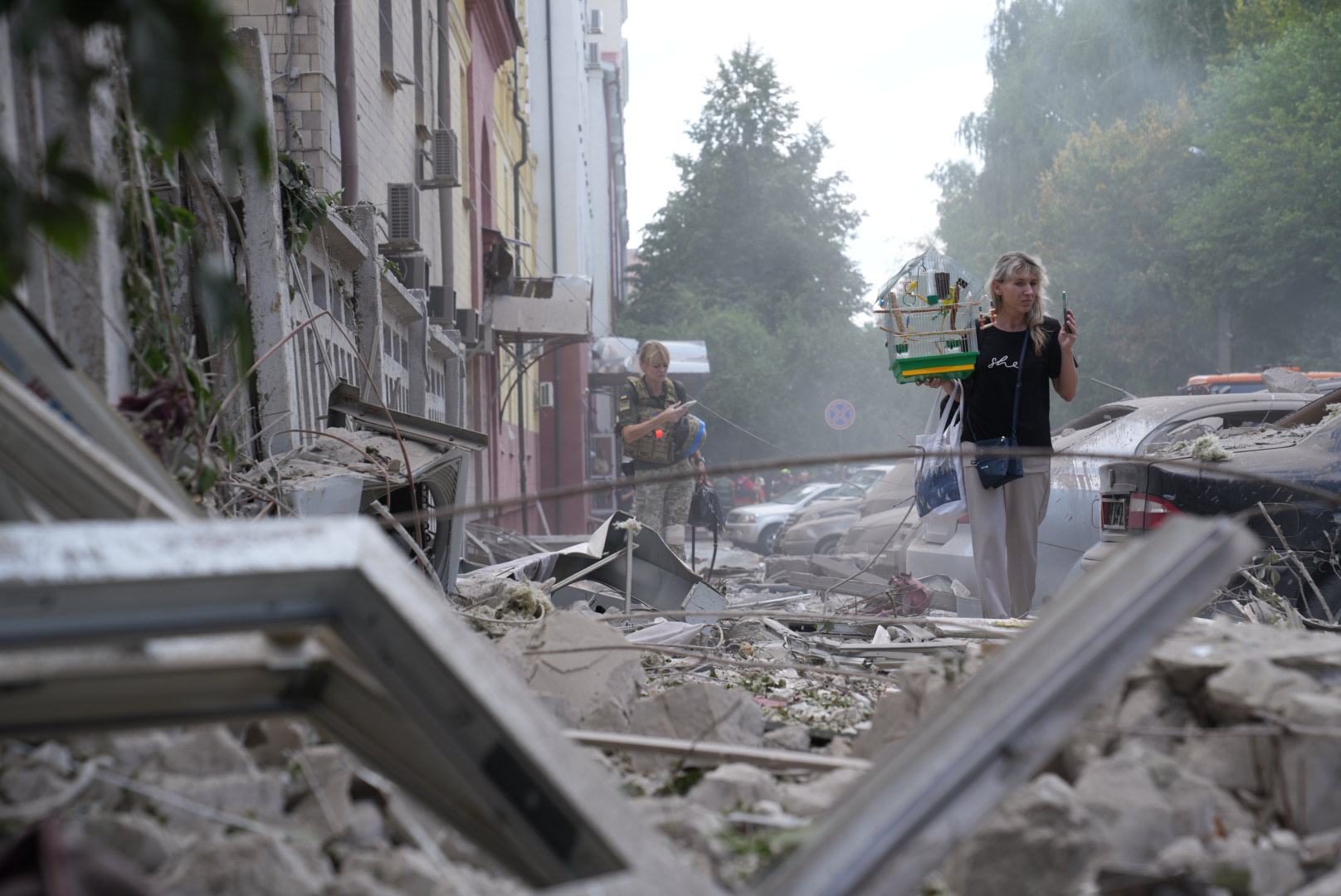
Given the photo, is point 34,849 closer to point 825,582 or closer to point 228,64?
point 228,64

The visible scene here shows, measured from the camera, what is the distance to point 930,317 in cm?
553

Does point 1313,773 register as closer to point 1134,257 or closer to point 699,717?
point 699,717

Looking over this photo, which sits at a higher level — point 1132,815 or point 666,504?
point 1132,815

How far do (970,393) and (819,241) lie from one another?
48.6 meters

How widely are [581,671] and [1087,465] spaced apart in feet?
13.7

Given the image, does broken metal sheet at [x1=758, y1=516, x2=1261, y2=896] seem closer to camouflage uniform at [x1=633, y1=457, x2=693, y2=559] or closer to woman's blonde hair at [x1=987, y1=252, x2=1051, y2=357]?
woman's blonde hair at [x1=987, y1=252, x2=1051, y2=357]

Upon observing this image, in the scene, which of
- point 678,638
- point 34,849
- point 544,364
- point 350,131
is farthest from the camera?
point 544,364

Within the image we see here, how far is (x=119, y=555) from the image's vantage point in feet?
4.42

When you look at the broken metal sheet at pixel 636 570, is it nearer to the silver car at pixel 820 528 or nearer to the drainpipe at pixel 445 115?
the drainpipe at pixel 445 115

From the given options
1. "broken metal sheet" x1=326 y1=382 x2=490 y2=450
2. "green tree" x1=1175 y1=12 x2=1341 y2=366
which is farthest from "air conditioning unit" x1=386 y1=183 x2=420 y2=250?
"green tree" x1=1175 y1=12 x2=1341 y2=366

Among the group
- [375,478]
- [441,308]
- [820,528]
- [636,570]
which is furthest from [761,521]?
[375,478]

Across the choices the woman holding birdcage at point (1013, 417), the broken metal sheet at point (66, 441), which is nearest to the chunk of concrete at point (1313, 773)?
the broken metal sheet at point (66, 441)

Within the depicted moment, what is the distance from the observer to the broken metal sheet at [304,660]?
4.33ft

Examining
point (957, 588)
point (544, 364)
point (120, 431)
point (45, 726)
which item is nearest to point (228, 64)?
point (45, 726)
